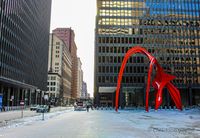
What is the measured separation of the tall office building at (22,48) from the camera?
6494cm

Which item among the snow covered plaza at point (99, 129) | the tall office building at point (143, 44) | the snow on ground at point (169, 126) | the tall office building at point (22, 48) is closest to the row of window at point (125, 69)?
the tall office building at point (143, 44)

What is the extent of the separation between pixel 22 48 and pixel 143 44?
140ft

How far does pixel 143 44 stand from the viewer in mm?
86688

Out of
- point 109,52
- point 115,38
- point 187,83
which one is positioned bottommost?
point 187,83

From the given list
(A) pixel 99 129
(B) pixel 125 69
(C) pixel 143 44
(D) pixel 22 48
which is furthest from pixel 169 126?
(D) pixel 22 48

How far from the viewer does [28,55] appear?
86812 mm

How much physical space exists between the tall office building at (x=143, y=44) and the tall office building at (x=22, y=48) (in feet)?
82.7

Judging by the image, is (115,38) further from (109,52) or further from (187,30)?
(187,30)

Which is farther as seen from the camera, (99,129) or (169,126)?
(169,126)

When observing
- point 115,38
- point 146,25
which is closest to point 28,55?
point 115,38

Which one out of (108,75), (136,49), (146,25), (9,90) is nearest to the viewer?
(136,49)

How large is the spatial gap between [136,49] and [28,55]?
50.1 meters

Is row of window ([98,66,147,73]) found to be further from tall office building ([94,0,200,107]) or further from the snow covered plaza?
the snow covered plaza

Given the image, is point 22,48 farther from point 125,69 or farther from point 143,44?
point 143,44
